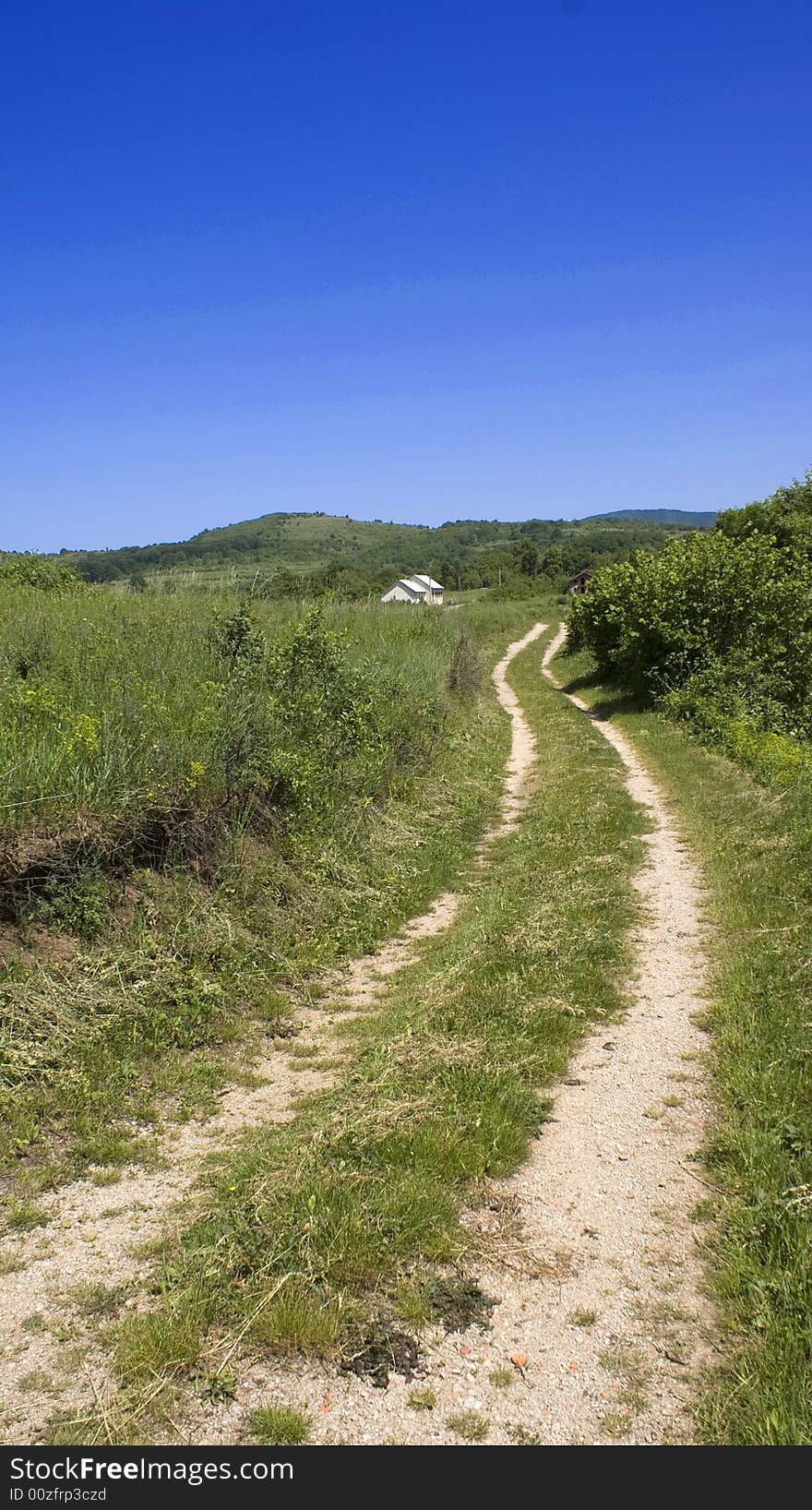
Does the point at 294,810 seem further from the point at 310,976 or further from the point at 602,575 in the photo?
the point at 602,575

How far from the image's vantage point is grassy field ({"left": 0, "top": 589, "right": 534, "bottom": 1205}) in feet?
17.3

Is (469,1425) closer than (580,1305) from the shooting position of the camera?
Yes

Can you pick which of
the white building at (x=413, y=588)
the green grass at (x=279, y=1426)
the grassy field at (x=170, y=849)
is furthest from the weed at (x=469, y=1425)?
the white building at (x=413, y=588)

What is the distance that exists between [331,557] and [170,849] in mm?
108205

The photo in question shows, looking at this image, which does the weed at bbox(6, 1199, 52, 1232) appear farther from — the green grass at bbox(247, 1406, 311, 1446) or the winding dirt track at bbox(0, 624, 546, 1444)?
the green grass at bbox(247, 1406, 311, 1446)

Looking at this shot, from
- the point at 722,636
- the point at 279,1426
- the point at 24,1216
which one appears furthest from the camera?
the point at 722,636

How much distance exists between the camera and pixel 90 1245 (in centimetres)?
399

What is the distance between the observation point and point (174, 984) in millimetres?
6234

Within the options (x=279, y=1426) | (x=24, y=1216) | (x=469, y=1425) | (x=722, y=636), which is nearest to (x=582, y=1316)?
(x=469, y=1425)

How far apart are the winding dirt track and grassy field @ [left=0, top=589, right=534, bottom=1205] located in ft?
0.73

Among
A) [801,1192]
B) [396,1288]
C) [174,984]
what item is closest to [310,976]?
[174,984]

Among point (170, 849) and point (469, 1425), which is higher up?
point (170, 849)

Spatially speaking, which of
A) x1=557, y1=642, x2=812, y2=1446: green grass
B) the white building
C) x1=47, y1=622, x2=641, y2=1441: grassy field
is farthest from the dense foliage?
the white building

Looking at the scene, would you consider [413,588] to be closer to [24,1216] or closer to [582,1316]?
[24,1216]
